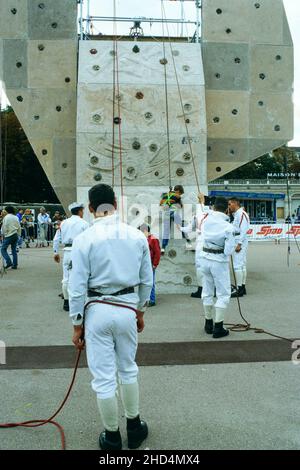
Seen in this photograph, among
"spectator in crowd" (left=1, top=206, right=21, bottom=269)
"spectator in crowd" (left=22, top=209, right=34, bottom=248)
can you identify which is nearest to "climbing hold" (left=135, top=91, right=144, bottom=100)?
"spectator in crowd" (left=1, top=206, right=21, bottom=269)

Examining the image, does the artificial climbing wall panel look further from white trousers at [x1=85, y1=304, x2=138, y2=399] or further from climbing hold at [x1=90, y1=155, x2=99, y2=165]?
white trousers at [x1=85, y1=304, x2=138, y2=399]

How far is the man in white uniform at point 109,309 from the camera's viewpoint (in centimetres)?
418

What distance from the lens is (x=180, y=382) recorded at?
5730mm

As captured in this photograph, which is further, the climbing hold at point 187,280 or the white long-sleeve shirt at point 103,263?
the climbing hold at point 187,280

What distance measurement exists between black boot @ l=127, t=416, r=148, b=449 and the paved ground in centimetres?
9

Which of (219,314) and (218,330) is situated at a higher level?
(219,314)

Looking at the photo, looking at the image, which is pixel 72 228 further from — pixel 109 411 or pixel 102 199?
pixel 109 411

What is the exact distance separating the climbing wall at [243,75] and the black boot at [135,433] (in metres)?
12.0

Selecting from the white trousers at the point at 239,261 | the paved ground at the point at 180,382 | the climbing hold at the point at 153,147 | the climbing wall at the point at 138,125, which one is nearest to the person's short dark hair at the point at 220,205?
the paved ground at the point at 180,382

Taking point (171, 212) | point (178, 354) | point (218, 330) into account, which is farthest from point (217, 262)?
point (171, 212)

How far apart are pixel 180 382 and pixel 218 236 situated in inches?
108

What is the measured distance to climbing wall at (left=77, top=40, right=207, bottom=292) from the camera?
14.0 meters

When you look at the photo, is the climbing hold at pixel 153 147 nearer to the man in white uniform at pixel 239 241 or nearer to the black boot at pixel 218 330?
the man in white uniform at pixel 239 241
